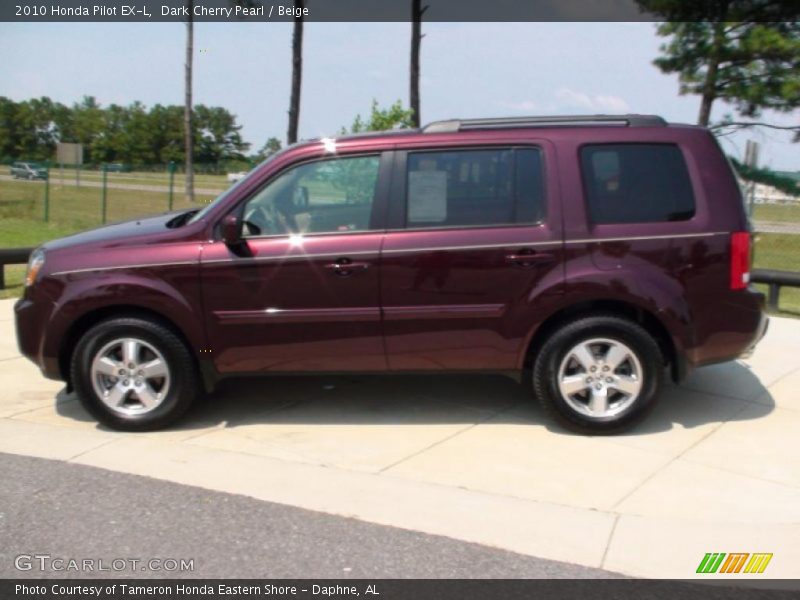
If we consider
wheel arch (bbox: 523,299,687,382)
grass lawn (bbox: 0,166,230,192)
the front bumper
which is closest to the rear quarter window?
wheel arch (bbox: 523,299,687,382)

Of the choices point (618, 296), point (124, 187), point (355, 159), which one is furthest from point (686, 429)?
point (124, 187)

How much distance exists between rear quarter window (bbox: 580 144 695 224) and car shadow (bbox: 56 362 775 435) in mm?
1301

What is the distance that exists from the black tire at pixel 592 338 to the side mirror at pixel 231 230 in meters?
2.01

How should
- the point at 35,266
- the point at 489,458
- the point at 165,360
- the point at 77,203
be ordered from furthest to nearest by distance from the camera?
the point at 77,203 < the point at 35,266 < the point at 165,360 < the point at 489,458

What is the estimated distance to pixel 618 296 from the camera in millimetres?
5309

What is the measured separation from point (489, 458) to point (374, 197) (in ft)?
5.77

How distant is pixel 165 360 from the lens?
553 cm

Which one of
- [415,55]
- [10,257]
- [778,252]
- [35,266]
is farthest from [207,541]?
[415,55]

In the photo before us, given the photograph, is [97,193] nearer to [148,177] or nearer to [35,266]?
[148,177]

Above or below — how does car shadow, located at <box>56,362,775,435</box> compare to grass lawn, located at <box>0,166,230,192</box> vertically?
below

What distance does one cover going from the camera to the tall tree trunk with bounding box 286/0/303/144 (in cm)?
2055

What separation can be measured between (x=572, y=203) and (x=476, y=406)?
1.66 metres

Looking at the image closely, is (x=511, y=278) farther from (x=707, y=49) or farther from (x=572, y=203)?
(x=707, y=49)

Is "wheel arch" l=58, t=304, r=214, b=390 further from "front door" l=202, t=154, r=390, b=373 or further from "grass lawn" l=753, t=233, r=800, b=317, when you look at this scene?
"grass lawn" l=753, t=233, r=800, b=317
